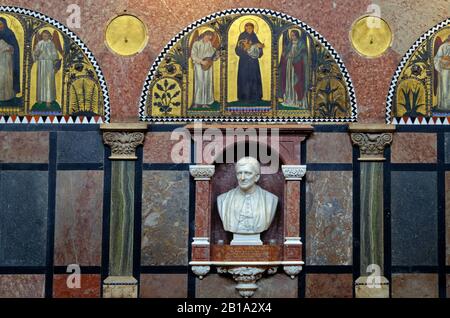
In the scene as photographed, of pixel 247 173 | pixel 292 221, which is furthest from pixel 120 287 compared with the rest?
pixel 292 221

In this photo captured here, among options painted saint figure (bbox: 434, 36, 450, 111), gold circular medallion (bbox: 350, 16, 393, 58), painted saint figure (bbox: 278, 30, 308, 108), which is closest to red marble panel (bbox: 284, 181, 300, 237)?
painted saint figure (bbox: 278, 30, 308, 108)

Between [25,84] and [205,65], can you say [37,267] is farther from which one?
[205,65]

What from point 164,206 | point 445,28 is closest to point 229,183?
point 164,206

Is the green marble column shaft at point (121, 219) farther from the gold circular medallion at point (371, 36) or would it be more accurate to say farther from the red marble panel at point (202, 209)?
the gold circular medallion at point (371, 36)

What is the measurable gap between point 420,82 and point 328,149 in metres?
1.42

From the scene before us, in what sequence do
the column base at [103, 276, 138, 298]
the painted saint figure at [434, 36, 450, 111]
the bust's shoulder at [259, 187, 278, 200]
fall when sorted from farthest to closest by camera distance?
1. the painted saint figure at [434, 36, 450, 111]
2. the bust's shoulder at [259, 187, 278, 200]
3. the column base at [103, 276, 138, 298]

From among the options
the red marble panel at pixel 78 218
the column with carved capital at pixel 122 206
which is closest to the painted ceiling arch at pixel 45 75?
the column with carved capital at pixel 122 206

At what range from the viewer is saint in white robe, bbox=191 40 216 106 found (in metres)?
11.5

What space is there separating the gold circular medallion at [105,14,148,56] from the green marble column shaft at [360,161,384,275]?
10.3 ft

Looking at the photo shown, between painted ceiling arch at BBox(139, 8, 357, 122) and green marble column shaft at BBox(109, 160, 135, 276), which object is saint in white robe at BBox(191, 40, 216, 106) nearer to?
painted ceiling arch at BBox(139, 8, 357, 122)

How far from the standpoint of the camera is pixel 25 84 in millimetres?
11523

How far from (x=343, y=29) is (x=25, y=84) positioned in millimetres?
4010

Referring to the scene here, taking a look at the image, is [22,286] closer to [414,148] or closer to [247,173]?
[247,173]

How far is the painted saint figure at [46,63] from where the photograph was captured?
11.5 meters
